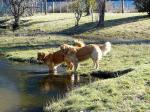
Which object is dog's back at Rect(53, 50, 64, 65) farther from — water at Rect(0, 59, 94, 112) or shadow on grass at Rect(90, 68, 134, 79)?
shadow on grass at Rect(90, 68, 134, 79)

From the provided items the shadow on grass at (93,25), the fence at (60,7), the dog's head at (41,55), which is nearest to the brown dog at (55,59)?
the dog's head at (41,55)

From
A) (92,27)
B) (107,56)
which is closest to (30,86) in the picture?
(107,56)

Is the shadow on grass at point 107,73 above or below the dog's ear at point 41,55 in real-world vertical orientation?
below

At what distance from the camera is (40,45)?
26.3m

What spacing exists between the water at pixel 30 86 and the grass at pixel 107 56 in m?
0.78

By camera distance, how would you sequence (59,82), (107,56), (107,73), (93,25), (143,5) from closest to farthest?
(59,82)
(107,73)
(107,56)
(93,25)
(143,5)

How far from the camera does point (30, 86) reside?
52.7ft

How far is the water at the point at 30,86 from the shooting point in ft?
43.7

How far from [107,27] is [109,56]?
11322 mm

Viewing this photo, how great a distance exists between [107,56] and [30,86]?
6.24 meters

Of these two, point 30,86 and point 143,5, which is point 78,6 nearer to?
point 143,5

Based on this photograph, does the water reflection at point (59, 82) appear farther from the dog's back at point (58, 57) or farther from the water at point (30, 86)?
the dog's back at point (58, 57)

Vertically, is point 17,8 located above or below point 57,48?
above

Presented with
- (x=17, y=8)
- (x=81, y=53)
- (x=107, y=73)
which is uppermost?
(x=17, y=8)
